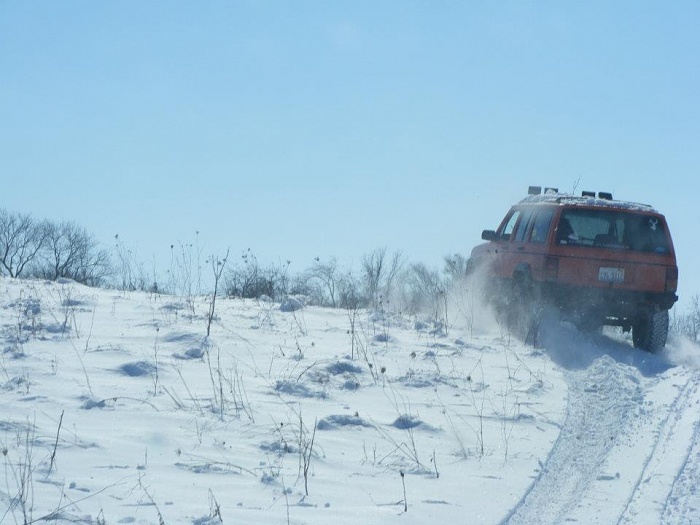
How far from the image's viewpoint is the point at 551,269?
1087 centimetres

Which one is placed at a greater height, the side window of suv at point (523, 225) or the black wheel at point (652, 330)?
the side window of suv at point (523, 225)

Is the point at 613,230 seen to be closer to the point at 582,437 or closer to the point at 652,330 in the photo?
the point at 652,330

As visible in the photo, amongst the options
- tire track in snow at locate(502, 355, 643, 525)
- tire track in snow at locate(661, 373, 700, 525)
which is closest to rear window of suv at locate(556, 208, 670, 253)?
tire track in snow at locate(502, 355, 643, 525)

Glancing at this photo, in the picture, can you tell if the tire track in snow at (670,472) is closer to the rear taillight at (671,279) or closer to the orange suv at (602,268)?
the orange suv at (602,268)

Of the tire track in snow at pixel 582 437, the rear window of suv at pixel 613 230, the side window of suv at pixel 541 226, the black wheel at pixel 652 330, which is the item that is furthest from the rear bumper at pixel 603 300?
the tire track in snow at pixel 582 437

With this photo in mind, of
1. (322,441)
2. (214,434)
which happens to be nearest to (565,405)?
(322,441)

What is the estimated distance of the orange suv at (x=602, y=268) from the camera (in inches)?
427

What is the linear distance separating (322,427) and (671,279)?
6.61 metres

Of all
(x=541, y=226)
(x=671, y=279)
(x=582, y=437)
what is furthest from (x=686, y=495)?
(x=541, y=226)

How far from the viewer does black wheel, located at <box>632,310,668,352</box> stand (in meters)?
10.9

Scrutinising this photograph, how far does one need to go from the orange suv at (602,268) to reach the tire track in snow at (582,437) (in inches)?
51.3

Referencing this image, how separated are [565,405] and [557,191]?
6.17m

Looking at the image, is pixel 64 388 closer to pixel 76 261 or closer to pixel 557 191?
pixel 557 191

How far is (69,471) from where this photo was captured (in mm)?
4562
